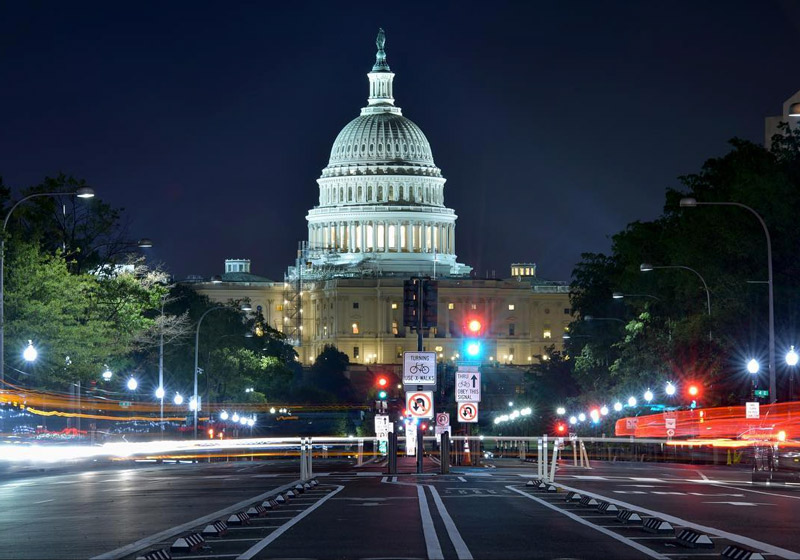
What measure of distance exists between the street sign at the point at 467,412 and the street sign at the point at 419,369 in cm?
242

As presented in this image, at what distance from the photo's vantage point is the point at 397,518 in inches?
908

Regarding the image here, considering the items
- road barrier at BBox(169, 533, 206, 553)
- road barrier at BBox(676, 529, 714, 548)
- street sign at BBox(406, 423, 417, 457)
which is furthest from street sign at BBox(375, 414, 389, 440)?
road barrier at BBox(169, 533, 206, 553)

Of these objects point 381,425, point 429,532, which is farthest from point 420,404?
point 381,425

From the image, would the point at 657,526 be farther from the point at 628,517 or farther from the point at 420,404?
the point at 420,404

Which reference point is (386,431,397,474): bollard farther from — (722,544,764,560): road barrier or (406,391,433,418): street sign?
(722,544,764,560): road barrier

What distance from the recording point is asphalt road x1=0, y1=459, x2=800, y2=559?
17.8 m

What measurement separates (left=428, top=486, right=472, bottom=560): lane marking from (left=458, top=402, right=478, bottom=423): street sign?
46.9ft

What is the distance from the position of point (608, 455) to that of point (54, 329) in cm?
2665

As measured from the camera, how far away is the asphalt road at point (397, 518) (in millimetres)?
17828

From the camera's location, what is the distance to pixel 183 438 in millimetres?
83625

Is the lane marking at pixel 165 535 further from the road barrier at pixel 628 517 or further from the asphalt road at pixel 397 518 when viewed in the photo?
the road barrier at pixel 628 517

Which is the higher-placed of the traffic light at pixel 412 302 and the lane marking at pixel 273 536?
the traffic light at pixel 412 302

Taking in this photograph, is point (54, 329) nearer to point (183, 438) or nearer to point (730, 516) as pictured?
point (183, 438)

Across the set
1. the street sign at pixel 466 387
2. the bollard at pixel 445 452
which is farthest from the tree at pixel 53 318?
the bollard at pixel 445 452
